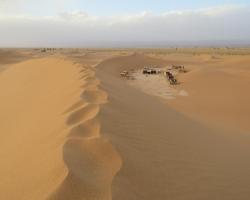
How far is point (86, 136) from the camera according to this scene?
3.25 metres

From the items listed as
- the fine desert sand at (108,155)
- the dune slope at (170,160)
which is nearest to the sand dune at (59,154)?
the fine desert sand at (108,155)

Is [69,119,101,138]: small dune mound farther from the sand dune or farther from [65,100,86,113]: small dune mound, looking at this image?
[65,100,86,113]: small dune mound

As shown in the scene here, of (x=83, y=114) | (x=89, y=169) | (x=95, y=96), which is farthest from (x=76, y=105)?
(x=89, y=169)

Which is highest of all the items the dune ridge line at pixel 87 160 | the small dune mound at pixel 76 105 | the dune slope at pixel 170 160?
the dune ridge line at pixel 87 160

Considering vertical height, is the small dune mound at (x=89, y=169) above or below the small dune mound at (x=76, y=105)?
above

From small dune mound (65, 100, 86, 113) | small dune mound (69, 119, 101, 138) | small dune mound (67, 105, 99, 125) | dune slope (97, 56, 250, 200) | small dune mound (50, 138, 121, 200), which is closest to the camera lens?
small dune mound (50, 138, 121, 200)

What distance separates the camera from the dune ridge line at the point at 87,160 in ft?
7.45

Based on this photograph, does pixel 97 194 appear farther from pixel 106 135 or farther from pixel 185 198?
pixel 106 135

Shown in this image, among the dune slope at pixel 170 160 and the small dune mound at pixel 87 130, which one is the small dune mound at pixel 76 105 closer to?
the dune slope at pixel 170 160

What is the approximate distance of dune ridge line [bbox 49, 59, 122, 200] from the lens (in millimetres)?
2270

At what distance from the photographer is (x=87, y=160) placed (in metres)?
2.76

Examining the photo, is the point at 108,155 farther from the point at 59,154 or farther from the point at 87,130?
the point at 87,130

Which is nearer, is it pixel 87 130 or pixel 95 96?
pixel 87 130

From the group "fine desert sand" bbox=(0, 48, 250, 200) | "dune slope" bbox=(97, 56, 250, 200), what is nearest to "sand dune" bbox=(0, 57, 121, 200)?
"fine desert sand" bbox=(0, 48, 250, 200)
